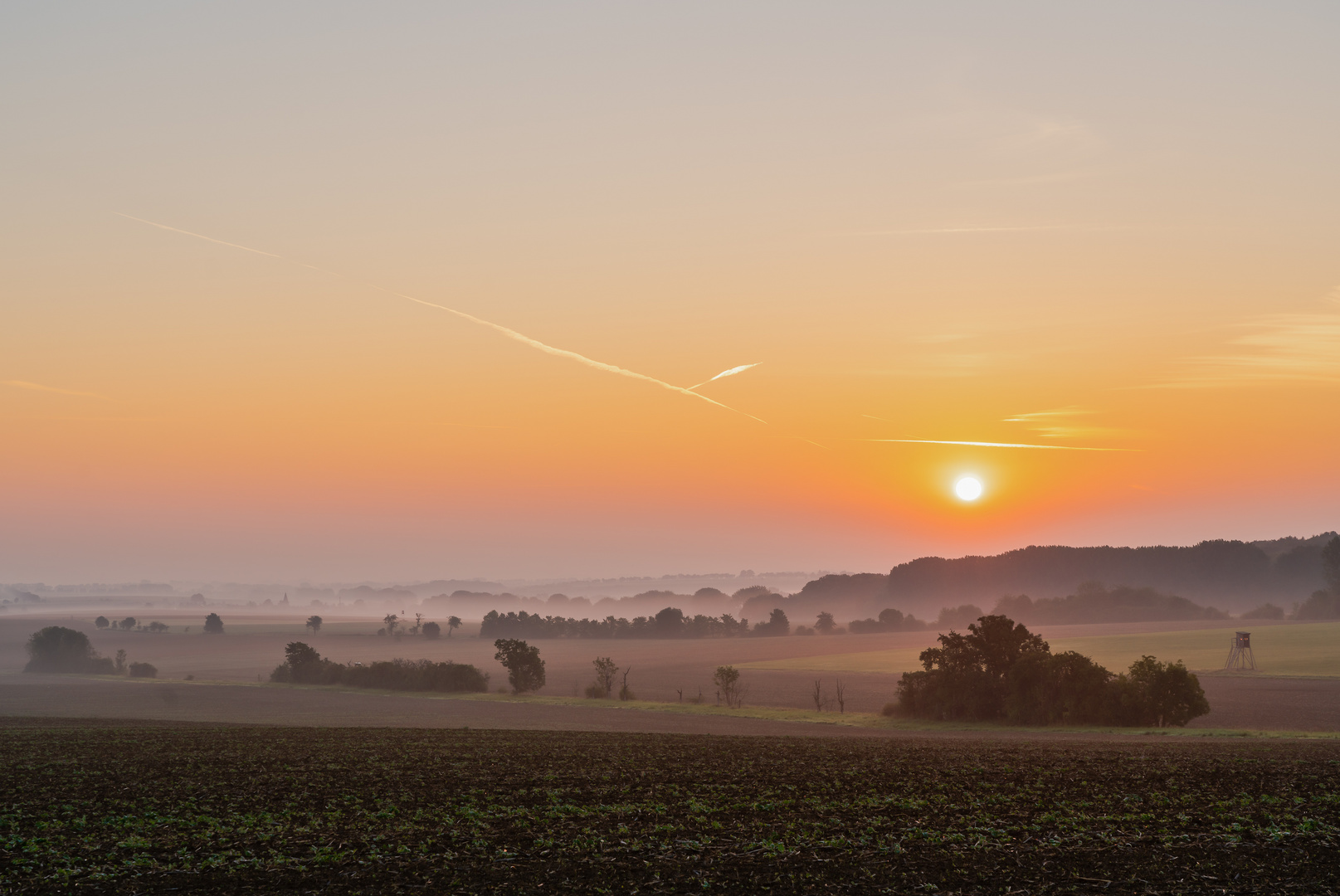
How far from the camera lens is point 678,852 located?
2416 cm

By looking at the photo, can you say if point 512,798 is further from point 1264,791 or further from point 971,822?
point 1264,791

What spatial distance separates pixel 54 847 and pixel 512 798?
1349cm

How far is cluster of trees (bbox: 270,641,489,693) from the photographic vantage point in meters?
125

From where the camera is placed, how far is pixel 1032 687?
74.4 m

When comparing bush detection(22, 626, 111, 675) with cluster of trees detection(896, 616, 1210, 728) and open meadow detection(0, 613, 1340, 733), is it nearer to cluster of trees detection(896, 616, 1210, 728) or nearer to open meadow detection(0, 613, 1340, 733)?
open meadow detection(0, 613, 1340, 733)

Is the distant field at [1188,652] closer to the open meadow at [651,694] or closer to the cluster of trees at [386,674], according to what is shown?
the open meadow at [651,694]

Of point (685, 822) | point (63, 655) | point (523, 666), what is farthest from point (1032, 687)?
point (63, 655)

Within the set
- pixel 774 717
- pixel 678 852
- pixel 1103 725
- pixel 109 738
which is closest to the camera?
pixel 678 852

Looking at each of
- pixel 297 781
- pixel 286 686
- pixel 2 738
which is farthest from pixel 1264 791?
pixel 286 686

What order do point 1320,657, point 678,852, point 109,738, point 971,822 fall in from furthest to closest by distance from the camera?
1. point 1320,657
2. point 109,738
3. point 971,822
4. point 678,852

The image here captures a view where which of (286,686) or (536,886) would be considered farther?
(286,686)

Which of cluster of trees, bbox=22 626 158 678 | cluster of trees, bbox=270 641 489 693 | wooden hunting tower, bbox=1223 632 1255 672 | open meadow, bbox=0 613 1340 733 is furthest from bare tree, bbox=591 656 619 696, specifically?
cluster of trees, bbox=22 626 158 678

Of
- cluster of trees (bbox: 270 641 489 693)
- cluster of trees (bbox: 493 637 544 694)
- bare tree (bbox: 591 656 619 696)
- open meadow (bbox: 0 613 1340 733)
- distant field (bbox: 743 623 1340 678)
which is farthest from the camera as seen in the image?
cluster of trees (bbox: 270 641 489 693)

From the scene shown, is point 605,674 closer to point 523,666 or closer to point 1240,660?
point 523,666
